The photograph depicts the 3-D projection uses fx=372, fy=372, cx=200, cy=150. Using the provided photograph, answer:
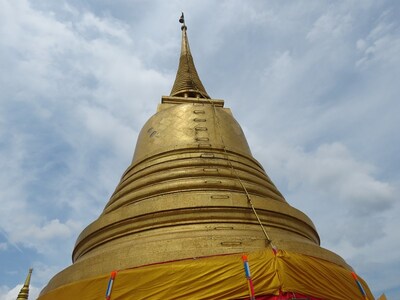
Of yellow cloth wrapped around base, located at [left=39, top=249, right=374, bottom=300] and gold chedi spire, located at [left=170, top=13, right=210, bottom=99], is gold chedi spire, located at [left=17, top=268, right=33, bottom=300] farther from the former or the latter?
gold chedi spire, located at [left=170, top=13, right=210, bottom=99]

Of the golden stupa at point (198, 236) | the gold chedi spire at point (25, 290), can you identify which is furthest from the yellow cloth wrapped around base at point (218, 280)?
the gold chedi spire at point (25, 290)

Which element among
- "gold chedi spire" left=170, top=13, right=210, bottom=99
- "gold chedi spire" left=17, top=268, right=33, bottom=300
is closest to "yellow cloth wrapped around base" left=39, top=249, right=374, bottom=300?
"gold chedi spire" left=17, top=268, right=33, bottom=300

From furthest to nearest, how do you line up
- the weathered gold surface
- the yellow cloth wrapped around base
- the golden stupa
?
the weathered gold surface, the golden stupa, the yellow cloth wrapped around base

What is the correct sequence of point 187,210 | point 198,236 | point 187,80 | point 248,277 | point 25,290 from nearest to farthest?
point 248,277
point 198,236
point 187,210
point 25,290
point 187,80

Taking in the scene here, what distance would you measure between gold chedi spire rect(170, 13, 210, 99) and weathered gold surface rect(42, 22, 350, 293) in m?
3.64

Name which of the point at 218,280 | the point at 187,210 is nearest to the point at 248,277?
the point at 218,280

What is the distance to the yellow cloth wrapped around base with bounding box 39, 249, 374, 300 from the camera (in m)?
4.62

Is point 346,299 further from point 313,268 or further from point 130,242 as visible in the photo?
point 130,242

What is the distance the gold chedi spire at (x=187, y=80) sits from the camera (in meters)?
12.9

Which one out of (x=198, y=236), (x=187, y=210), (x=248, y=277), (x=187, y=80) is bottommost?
(x=248, y=277)

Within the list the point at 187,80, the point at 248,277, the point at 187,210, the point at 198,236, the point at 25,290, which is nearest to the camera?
the point at 248,277

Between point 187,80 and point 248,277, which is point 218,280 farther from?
point 187,80

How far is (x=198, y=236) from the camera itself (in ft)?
18.2

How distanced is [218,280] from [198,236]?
0.99m
